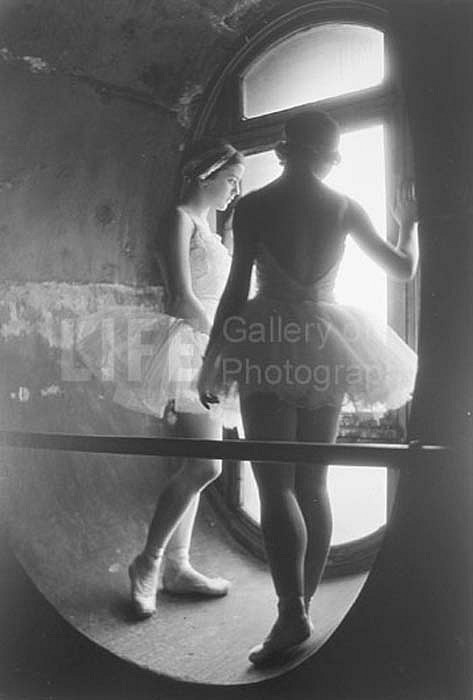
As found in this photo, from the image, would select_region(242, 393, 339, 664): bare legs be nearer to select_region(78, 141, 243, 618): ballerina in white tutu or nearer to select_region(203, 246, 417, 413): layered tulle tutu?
select_region(203, 246, 417, 413): layered tulle tutu

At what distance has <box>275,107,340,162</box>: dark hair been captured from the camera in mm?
2002

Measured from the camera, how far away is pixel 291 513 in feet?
6.20

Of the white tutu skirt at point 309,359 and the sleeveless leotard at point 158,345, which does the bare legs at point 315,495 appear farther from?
the sleeveless leotard at point 158,345

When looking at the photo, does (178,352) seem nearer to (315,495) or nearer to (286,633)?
(315,495)

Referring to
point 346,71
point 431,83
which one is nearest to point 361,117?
point 346,71

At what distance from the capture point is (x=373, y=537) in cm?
267

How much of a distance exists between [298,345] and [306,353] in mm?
28

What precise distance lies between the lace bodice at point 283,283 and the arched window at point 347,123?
0.44 meters

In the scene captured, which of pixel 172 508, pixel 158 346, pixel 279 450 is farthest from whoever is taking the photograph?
pixel 158 346

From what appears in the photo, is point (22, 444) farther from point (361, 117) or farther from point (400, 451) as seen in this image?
point (361, 117)

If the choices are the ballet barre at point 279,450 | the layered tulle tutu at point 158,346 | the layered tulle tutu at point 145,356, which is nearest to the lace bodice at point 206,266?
the layered tulle tutu at point 158,346

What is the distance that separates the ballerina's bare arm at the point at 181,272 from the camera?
2482mm

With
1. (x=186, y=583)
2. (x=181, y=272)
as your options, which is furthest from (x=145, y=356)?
(x=186, y=583)

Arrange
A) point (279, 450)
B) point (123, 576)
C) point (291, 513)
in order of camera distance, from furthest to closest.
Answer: point (123, 576)
point (291, 513)
point (279, 450)
